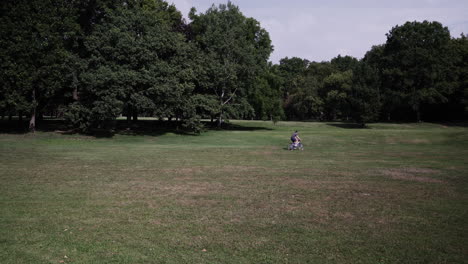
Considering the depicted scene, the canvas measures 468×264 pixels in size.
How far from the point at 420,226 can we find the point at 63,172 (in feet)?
48.8

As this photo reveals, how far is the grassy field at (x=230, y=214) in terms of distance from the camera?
7.32 meters

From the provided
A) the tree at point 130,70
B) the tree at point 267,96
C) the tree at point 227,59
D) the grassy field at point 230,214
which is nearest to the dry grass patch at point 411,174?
the grassy field at point 230,214

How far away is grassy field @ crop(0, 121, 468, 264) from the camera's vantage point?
732 cm

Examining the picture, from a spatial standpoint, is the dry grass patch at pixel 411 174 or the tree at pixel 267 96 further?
the tree at pixel 267 96

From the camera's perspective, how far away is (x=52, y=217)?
9.43m

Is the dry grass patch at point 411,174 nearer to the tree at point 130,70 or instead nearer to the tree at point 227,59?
the tree at point 130,70

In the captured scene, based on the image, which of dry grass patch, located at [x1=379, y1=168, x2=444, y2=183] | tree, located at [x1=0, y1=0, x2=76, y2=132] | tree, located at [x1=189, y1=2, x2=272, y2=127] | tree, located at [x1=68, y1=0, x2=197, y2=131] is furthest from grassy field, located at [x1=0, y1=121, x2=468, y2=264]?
tree, located at [x1=189, y1=2, x2=272, y2=127]

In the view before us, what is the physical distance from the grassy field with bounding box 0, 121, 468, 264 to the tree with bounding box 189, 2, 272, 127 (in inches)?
1335

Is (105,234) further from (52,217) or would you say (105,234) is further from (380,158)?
(380,158)

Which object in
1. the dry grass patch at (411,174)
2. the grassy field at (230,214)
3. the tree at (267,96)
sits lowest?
the grassy field at (230,214)

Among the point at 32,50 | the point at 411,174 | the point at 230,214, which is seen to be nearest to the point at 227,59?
the point at 32,50

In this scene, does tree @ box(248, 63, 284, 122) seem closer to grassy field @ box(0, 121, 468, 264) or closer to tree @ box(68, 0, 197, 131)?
tree @ box(68, 0, 197, 131)

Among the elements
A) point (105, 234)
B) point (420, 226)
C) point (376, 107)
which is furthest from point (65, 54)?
point (376, 107)

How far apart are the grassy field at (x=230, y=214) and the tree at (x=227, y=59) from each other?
3391 centimetres
